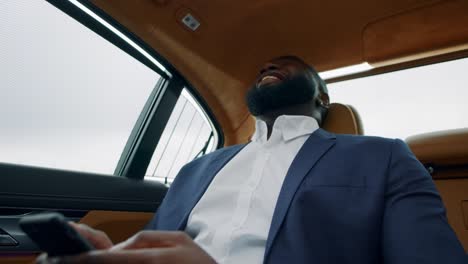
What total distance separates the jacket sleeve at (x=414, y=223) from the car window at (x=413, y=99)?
109 cm

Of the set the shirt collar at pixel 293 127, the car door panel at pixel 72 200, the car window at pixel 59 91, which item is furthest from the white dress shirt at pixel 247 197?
the car window at pixel 59 91

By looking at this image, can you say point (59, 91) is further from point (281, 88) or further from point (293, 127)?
point (293, 127)

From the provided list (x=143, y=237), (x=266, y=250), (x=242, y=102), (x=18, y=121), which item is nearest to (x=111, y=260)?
(x=143, y=237)

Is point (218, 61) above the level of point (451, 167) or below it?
above

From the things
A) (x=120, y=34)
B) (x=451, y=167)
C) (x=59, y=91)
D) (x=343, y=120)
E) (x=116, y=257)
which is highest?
(x=120, y=34)

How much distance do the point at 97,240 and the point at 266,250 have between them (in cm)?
54

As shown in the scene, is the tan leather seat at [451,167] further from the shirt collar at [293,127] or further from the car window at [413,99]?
the shirt collar at [293,127]

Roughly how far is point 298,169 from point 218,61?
1.47m

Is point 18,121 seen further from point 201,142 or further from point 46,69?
point 201,142

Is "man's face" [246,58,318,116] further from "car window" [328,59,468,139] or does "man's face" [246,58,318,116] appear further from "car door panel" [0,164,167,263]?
"car door panel" [0,164,167,263]

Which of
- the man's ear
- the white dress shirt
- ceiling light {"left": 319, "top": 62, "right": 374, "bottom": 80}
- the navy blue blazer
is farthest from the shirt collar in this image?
ceiling light {"left": 319, "top": 62, "right": 374, "bottom": 80}

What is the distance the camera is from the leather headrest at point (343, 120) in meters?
1.63

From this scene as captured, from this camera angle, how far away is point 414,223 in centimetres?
93

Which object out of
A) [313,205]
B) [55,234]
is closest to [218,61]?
[313,205]
